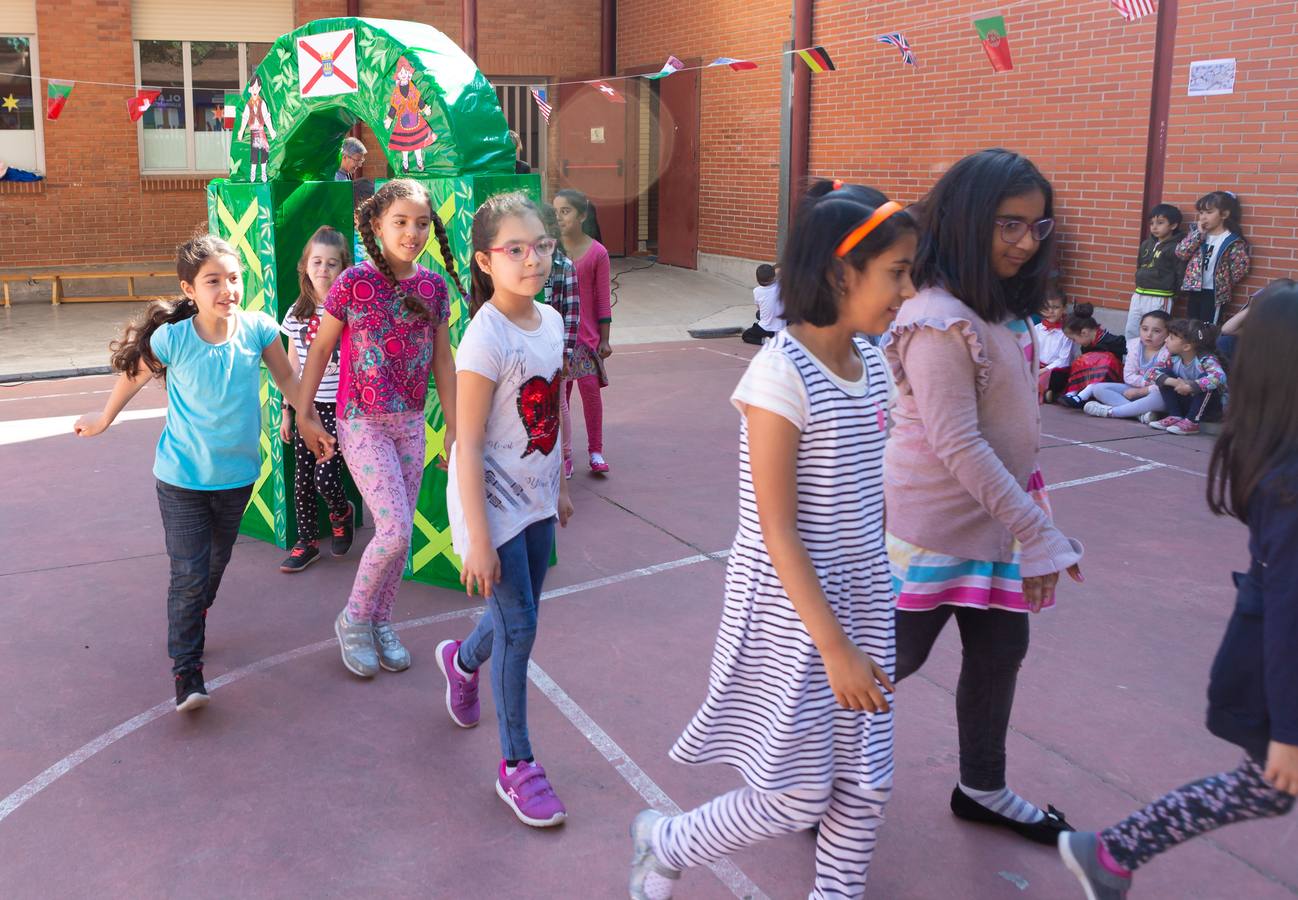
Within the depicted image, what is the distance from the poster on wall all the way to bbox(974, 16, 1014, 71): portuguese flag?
1.65 metres

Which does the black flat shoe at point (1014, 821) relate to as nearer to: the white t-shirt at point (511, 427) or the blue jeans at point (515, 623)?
the blue jeans at point (515, 623)

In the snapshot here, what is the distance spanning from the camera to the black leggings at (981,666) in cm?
308

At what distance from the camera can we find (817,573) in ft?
8.04

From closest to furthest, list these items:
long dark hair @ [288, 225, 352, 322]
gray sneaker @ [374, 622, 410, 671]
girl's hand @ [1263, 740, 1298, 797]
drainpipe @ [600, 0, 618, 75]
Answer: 1. girl's hand @ [1263, 740, 1298, 797]
2. gray sneaker @ [374, 622, 410, 671]
3. long dark hair @ [288, 225, 352, 322]
4. drainpipe @ [600, 0, 618, 75]

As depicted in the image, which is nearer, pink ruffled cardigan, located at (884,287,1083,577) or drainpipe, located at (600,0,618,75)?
pink ruffled cardigan, located at (884,287,1083,577)

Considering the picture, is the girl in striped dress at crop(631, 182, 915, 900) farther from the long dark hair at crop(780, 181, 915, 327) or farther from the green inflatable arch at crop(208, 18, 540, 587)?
the green inflatable arch at crop(208, 18, 540, 587)

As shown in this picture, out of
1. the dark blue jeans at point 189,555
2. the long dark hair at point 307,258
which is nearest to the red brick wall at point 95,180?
the long dark hair at point 307,258

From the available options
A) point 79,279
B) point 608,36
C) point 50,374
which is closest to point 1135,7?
point 50,374

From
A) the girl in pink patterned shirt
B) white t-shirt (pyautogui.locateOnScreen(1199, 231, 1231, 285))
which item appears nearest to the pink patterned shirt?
the girl in pink patterned shirt

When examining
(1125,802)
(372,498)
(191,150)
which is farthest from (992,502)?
(191,150)

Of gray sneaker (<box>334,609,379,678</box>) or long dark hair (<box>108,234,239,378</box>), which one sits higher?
long dark hair (<box>108,234,239,378</box>)

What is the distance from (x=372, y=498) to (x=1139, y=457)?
5731 millimetres

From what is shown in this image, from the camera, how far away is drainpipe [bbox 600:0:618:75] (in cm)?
1847

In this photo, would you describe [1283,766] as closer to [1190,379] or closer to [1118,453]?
[1118,453]
